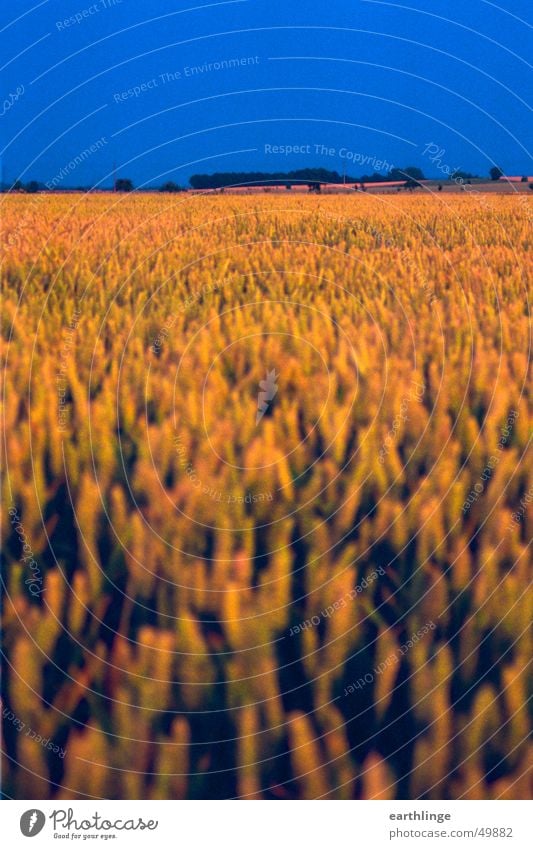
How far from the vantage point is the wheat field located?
1.10 metres

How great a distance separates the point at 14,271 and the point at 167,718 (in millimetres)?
2369

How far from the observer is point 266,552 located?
1.36 metres

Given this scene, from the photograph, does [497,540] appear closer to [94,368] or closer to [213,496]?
[213,496]
